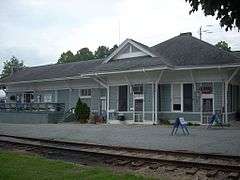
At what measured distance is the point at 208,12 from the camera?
29.0ft

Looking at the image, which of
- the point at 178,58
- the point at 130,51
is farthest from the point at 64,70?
the point at 178,58

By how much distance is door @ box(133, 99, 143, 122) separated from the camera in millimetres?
28562

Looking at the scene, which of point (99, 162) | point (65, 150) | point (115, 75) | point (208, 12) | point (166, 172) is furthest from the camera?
point (115, 75)

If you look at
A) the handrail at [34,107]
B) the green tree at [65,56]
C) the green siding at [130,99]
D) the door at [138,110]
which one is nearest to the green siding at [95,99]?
the handrail at [34,107]

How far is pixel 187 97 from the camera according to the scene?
27172 millimetres

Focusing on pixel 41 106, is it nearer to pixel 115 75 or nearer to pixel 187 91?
pixel 115 75

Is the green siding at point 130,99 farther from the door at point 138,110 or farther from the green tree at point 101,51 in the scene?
the green tree at point 101,51

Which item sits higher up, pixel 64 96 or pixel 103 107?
pixel 64 96

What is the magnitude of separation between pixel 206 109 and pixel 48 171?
720 inches

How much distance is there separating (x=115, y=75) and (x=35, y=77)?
11582mm

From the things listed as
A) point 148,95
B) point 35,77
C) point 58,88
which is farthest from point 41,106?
point 148,95

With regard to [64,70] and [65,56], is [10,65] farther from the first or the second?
[64,70]

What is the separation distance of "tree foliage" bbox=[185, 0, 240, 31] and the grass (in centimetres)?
391

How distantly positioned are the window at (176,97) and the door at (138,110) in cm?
234
